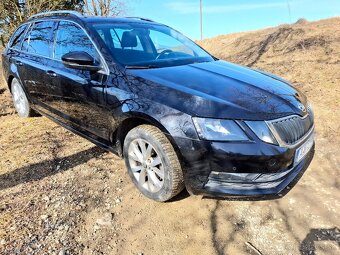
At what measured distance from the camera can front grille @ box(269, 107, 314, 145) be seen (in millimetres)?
2650

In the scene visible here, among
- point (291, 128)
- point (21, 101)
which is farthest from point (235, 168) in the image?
point (21, 101)

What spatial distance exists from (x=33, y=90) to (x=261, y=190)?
374 cm

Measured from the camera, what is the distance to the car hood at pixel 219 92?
264cm

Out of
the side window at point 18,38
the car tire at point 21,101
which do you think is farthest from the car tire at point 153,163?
the side window at point 18,38

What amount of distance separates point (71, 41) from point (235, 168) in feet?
8.45

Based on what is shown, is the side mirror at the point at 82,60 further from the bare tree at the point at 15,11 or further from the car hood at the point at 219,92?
the bare tree at the point at 15,11

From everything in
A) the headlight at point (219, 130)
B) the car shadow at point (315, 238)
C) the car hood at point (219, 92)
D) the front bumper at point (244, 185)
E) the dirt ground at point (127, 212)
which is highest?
the car hood at point (219, 92)

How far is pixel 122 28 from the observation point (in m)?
3.94

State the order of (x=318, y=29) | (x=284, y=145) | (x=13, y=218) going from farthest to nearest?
(x=318, y=29)
(x=13, y=218)
(x=284, y=145)

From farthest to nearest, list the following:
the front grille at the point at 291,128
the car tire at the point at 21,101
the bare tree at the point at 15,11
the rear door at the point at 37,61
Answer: the bare tree at the point at 15,11 < the car tire at the point at 21,101 < the rear door at the point at 37,61 < the front grille at the point at 291,128

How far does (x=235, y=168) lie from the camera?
2584 millimetres

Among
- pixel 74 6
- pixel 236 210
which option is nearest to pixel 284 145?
pixel 236 210

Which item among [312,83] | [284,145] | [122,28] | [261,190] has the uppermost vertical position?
[122,28]

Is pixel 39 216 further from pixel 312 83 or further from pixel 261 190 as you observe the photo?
pixel 312 83
